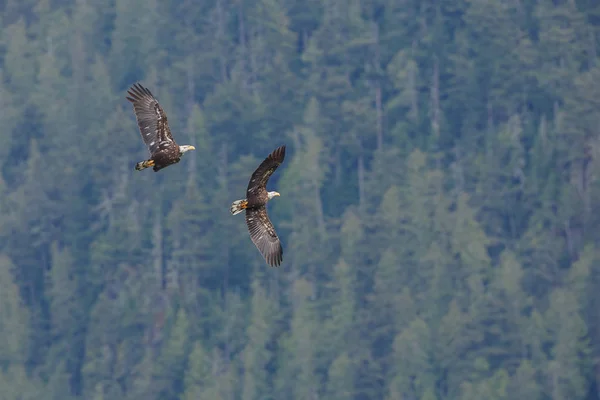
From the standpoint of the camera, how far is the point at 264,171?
39312 millimetres

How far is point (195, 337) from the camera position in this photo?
10819 cm

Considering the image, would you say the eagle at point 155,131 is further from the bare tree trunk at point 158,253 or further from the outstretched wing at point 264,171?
the bare tree trunk at point 158,253

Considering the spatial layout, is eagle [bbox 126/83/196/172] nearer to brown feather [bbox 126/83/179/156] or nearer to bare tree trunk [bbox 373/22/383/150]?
brown feather [bbox 126/83/179/156]

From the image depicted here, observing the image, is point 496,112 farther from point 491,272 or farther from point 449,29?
point 491,272

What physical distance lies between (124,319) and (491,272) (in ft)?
71.4

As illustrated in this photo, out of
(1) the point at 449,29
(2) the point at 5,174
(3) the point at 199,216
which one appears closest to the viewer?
(3) the point at 199,216

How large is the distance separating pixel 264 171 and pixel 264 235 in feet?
11.7

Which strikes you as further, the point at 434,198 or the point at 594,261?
the point at 434,198

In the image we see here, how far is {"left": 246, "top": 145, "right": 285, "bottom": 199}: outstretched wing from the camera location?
38.3 metres

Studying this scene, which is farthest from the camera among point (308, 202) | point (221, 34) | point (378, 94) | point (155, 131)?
point (221, 34)

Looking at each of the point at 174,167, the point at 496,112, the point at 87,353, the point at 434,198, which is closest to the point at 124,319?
the point at 87,353

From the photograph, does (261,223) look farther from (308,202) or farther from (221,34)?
(221,34)

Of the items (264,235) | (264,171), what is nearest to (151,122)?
(264,235)

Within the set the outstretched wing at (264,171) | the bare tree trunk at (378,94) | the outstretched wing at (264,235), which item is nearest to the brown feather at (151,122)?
the outstretched wing at (264,171)
